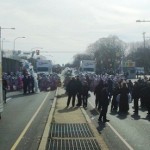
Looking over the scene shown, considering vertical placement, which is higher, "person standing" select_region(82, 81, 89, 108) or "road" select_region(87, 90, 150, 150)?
"person standing" select_region(82, 81, 89, 108)

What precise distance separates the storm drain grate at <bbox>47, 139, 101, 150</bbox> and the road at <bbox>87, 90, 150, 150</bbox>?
52 centimetres

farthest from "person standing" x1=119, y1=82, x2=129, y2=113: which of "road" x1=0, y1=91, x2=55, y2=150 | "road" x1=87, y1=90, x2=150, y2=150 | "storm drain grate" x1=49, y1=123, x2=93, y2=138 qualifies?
"storm drain grate" x1=49, y1=123, x2=93, y2=138

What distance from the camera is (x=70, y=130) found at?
18828mm

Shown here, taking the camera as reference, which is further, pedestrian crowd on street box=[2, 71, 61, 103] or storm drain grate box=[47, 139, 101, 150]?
pedestrian crowd on street box=[2, 71, 61, 103]

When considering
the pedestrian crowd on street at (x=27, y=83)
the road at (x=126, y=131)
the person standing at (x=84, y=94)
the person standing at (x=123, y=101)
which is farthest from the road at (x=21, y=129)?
the pedestrian crowd on street at (x=27, y=83)

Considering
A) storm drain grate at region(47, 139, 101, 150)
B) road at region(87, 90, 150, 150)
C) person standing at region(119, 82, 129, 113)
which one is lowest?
road at region(87, 90, 150, 150)

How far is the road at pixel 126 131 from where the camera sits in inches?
592

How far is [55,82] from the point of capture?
196ft

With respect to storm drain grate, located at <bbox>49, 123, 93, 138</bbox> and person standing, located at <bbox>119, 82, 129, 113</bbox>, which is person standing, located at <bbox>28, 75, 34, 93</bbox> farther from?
storm drain grate, located at <bbox>49, 123, 93, 138</bbox>

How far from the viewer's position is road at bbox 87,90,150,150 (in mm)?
15039

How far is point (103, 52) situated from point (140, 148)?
136414 millimetres

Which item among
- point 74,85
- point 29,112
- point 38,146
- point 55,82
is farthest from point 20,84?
Answer: point 38,146

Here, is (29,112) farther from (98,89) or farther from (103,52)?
(103,52)

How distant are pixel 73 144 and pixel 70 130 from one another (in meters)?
3.71
